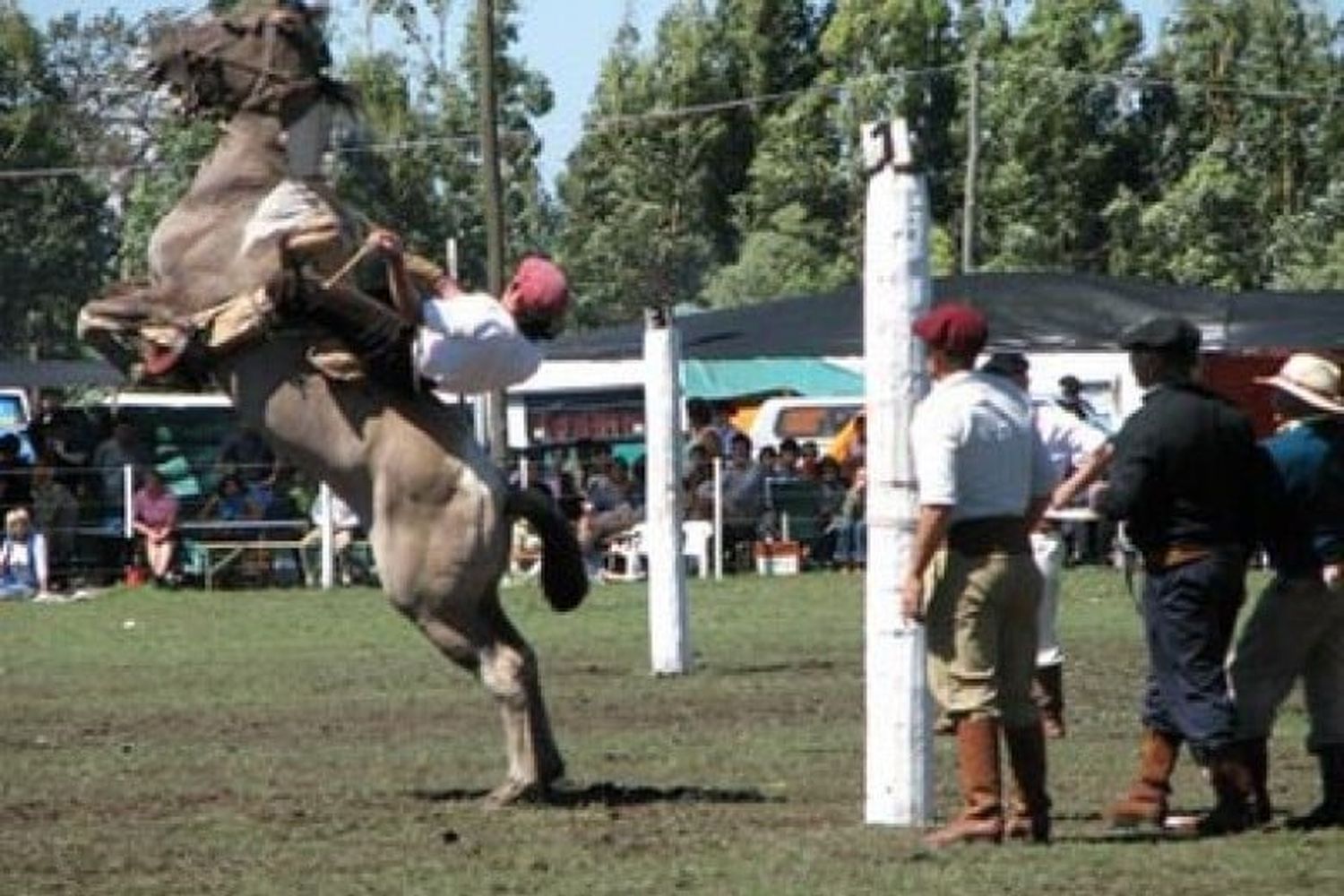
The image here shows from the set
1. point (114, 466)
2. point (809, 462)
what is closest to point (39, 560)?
point (114, 466)

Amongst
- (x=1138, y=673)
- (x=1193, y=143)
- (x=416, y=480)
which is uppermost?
(x=1193, y=143)

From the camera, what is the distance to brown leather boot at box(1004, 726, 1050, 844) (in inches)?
457

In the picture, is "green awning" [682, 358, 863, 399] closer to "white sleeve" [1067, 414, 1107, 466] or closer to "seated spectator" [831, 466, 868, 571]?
"seated spectator" [831, 466, 868, 571]

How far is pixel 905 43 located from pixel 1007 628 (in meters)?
62.9

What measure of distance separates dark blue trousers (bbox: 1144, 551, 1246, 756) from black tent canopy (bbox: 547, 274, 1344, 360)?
997 inches

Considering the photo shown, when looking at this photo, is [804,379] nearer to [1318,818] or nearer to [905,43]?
[905,43]

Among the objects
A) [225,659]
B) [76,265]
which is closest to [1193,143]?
[76,265]

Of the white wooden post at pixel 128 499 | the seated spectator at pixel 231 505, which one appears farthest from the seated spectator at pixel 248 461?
the white wooden post at pixel 128 499

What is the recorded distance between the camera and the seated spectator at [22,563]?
34125 mm

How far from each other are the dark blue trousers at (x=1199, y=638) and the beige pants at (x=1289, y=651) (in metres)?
0.44

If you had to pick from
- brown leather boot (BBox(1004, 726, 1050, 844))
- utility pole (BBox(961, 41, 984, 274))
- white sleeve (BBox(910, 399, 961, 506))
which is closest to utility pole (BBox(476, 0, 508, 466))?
utility pole (BBox(961, 41, 984, 274))

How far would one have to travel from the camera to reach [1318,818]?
12.4 m

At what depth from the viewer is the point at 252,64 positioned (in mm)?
13711

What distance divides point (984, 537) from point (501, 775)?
353cm
